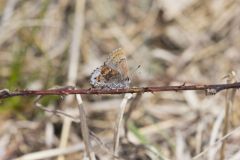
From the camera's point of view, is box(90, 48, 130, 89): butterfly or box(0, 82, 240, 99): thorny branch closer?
box(0, 82, 240, 99): thorny branch

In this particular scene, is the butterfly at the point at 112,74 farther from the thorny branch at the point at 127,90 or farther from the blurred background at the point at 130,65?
the blurred background at the point at 130,65

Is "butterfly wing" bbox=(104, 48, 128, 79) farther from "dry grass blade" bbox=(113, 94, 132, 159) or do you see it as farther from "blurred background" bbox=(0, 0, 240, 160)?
"blurred background" bbox=(0, 0, 240, 160)

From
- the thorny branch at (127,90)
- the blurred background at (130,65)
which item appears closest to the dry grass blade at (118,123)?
the blurred background at (130,65)

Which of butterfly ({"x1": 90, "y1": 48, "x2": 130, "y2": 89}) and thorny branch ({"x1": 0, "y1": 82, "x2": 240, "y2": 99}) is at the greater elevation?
butterfly ({"x1": 90, "y1": 48, "x2": 130, "y2": 89})

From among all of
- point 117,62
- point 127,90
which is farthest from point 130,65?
point 127,90

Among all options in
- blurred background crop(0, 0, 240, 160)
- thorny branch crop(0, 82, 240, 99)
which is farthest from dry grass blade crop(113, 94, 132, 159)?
thorny branch crop(0, 82, 240, 99)

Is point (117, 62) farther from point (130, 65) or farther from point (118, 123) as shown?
point (130, 65)
